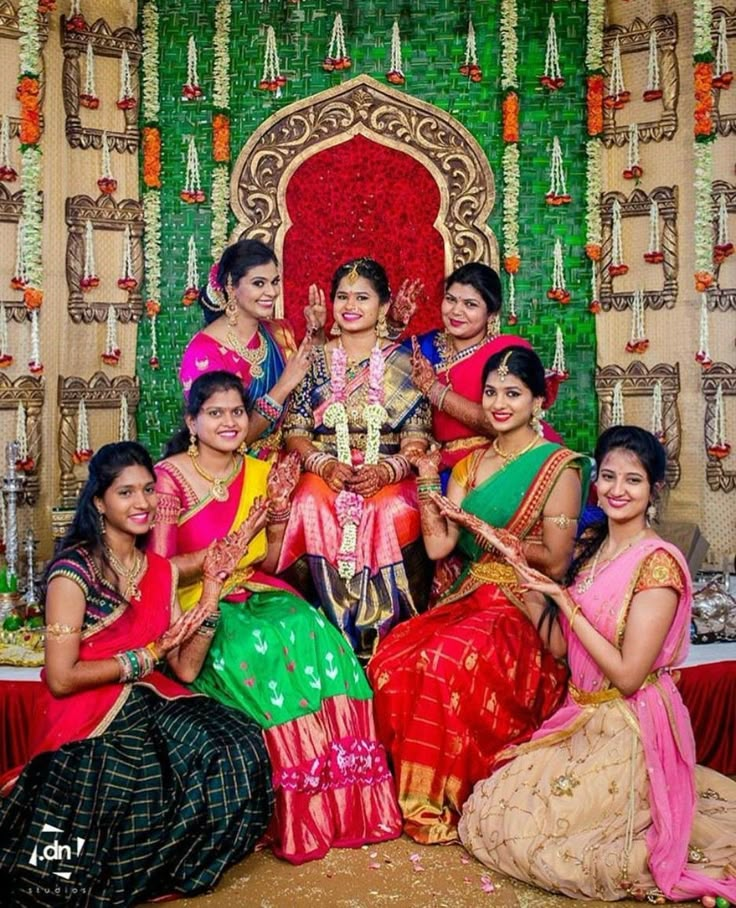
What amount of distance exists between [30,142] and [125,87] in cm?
67

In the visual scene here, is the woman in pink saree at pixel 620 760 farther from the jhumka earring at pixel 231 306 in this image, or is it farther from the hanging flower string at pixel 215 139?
the hanging flower string at pixel 215 139

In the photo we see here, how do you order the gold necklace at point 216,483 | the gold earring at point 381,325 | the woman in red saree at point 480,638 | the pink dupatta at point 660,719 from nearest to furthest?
the pink dupatta at point 660,719
the woman in red saree at point 480,638
the gold necklace at point 216,483
the gold earring at point 381,325

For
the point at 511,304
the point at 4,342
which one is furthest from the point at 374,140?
the point at 4,342

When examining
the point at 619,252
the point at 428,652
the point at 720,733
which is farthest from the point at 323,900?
the point at 619,252

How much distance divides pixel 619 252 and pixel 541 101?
95cm

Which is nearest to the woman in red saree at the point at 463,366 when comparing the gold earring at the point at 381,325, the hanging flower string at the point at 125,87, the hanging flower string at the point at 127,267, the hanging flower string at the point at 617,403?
the gold earring at the point at 381,325

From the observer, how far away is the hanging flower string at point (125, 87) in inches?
234

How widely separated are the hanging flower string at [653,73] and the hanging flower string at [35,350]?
3.43 metres

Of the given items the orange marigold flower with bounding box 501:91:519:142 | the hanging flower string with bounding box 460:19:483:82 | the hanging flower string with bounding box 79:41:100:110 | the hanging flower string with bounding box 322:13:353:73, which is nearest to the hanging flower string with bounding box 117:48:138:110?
the hanging flower string with bounding box 79:41:100:110

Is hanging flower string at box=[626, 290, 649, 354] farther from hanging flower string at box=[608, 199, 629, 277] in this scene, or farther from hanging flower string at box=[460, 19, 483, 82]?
hanging flower string at box=[460, 19, 483, 82]

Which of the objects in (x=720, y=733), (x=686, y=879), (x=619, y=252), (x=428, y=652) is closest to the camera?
(x=686, y=879)

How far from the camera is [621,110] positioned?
6051mm

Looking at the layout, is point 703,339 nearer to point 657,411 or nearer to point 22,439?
point 657,411

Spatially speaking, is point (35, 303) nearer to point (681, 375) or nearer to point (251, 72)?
point (251, 72)
